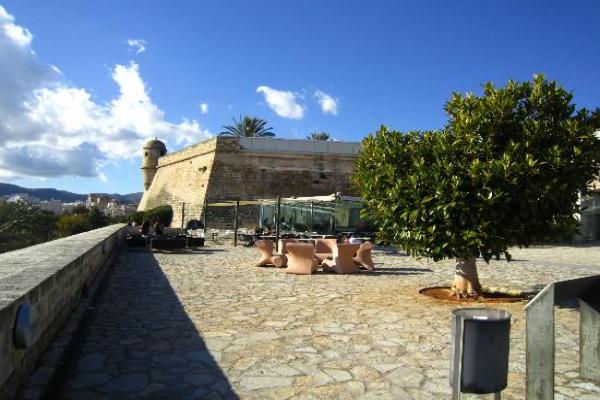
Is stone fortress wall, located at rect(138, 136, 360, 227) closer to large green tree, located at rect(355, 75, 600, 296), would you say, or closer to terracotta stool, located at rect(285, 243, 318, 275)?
terracotta stool, located at rect(285, 243, 318, 275)

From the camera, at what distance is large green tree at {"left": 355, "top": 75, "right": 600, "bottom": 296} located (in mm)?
5965

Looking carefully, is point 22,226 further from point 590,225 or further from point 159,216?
point 590,225

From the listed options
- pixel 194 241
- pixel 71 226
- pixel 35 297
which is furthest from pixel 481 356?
pixel 71 226

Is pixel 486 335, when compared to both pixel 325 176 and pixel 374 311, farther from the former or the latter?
pixel 325 176

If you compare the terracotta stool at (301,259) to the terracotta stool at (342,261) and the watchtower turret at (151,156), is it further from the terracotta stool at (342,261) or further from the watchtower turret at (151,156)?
the watchtower turret at (151,156)

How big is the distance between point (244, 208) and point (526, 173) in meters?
23.7

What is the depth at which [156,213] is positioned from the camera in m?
31.5

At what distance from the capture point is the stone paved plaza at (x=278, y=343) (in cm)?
341

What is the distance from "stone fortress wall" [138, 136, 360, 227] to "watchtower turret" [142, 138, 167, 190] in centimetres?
1156

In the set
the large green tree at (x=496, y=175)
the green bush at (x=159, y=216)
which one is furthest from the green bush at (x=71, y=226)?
the large green tree at (x=496, y=175)

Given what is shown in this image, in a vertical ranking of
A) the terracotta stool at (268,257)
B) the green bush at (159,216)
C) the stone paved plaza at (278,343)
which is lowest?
the stone paved plaza at (278,343)

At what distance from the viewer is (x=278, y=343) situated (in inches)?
178

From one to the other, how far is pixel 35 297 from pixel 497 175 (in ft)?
16.0

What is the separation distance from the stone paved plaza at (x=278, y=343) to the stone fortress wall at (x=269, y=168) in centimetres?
2041
